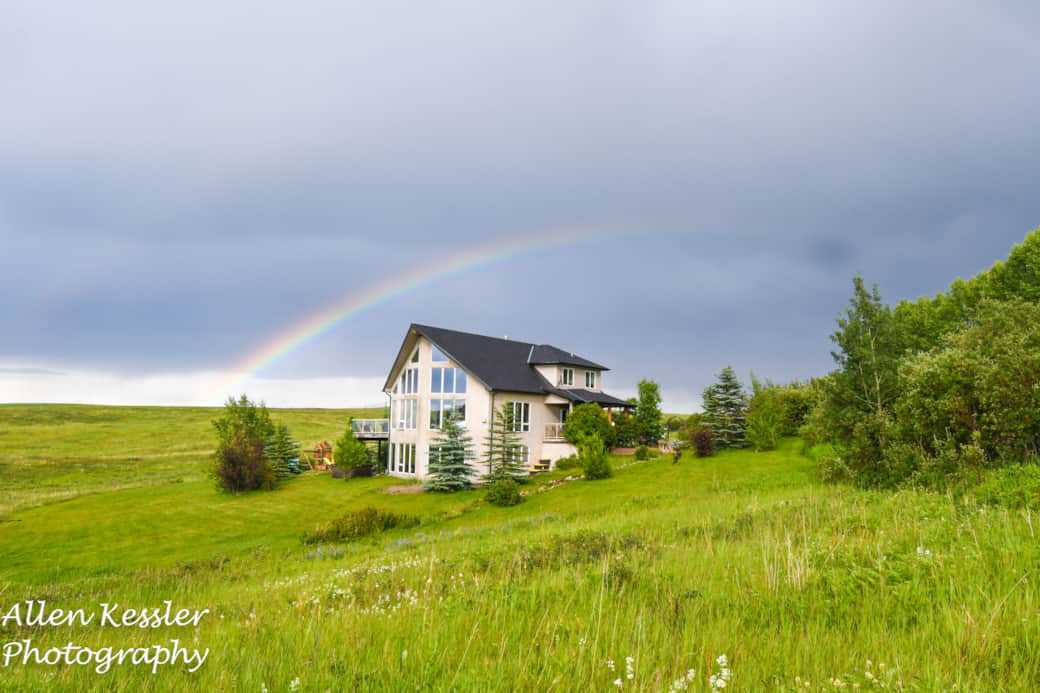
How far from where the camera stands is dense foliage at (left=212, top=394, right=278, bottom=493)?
35.4 meters

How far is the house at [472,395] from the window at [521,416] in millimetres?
69

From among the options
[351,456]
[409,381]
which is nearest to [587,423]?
[409,381]

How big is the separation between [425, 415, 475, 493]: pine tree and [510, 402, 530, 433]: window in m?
4.20

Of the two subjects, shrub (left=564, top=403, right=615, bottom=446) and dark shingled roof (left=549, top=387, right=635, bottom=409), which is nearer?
shrub (left=564, top=403, right=615, bottom=446)

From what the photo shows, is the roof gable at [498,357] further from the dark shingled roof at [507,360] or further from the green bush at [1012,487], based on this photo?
the green bush at [1012,487]

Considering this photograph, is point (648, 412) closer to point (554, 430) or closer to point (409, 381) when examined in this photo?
point (554, 430)

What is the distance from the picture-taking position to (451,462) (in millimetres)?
34500

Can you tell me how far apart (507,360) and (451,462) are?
11.6 m

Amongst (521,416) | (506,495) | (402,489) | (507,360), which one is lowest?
(402,489)

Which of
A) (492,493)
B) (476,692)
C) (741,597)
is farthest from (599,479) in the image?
(476,692)

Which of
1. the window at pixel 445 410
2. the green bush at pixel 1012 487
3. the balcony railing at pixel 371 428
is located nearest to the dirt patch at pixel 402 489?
the window at pixel 445 410

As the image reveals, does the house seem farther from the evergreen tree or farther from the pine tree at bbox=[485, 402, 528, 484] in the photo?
the evergreen tree

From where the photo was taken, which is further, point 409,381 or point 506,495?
point 409,381

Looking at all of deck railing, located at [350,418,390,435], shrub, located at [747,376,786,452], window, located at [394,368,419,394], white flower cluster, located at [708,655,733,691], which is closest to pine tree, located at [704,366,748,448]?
shrub, located at [747,376,786,452]
